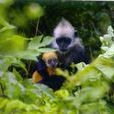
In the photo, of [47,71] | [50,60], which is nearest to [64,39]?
[47,71]

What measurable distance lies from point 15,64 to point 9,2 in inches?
5.0

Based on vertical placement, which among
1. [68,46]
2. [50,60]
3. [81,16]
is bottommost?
[81,16]

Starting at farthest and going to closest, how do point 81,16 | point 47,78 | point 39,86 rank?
point 81,16 → point 47,78 → point 39,86

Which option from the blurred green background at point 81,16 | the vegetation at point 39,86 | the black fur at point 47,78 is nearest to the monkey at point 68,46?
the black fur at point 47,78

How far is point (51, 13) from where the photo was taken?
562 centimetres

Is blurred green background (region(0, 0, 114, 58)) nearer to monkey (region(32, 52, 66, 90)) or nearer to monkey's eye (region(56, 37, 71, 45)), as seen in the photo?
monkey's eye (region(56, 37, 71, 45))

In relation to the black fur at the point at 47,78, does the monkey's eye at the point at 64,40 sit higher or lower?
lower

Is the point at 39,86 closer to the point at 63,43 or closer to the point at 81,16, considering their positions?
the point at 63,43

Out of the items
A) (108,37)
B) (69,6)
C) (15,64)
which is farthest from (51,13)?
(15,64)

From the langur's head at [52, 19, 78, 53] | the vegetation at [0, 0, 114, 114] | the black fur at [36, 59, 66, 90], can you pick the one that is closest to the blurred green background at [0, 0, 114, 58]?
the langur's head at [52, 19, 78, 53]

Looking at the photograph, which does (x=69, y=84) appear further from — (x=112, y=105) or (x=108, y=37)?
(x=108, y=37)

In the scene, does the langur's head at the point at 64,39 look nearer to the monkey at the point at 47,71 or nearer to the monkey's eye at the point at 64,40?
the monkey's eye at the point at 64,40

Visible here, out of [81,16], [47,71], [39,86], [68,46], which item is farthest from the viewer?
[81,16]

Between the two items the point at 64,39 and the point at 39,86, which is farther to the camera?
the point at 64,39
